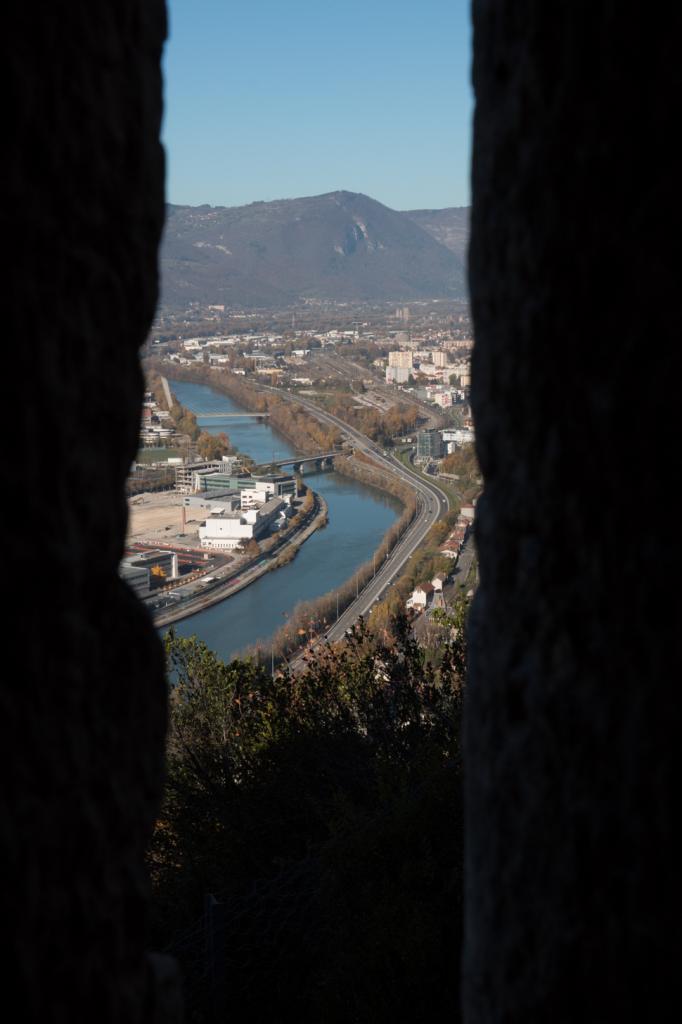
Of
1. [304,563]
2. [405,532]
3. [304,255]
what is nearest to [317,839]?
[304,563]

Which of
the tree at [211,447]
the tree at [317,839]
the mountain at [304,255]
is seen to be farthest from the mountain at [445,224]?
the tree at [317,839]

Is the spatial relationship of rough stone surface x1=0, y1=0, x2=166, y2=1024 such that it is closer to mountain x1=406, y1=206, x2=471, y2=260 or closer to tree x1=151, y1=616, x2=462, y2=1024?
tree x1=151, y1=616, x2=462, y2=1024

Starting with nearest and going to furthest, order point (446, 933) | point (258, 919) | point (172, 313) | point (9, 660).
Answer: point (9, 660) < point (446, 933) < point (258, 919) < point (172, 313)

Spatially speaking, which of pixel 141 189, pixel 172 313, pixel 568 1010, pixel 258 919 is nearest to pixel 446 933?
pixel 258 919

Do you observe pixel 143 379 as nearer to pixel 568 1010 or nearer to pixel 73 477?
pixel 73 477

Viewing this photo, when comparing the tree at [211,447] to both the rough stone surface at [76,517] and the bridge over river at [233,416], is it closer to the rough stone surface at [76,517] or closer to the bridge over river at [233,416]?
the bridge over river at [233,416]

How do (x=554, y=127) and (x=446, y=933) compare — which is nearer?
(x=554, y=127)
